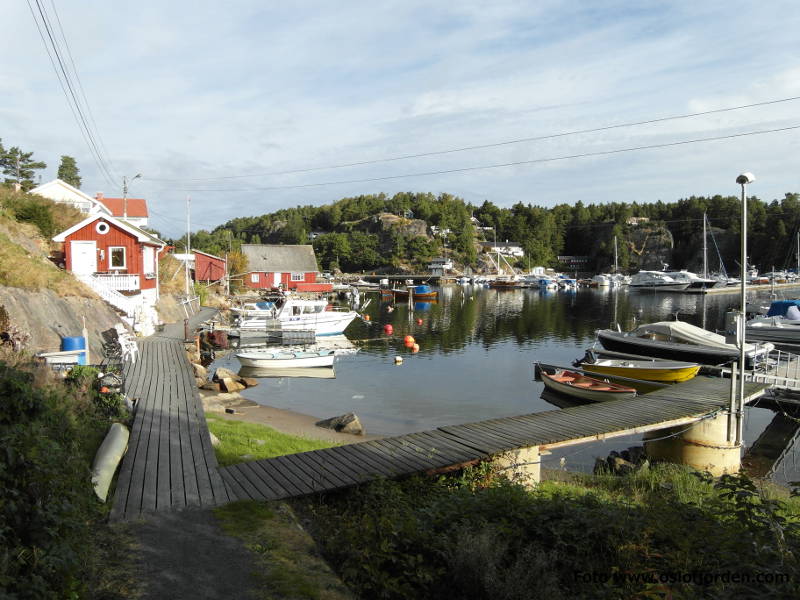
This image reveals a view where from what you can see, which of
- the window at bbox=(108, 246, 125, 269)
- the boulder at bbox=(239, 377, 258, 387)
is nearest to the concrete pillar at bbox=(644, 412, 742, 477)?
the boulder at bbox=(239, 377, 258, 387)

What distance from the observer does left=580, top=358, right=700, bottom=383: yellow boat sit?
23344mm

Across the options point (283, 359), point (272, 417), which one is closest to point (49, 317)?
point (272, 417)

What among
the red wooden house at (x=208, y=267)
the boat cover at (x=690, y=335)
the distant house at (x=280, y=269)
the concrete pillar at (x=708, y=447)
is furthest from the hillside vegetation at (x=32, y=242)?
the distant house at (x=280, y=269)

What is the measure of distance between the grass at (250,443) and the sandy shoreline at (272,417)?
139cm

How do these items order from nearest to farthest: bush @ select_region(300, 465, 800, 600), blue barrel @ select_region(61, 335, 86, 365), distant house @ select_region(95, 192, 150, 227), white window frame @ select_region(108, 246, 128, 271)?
1. bush @ select_region(300, 465, 800, 600)
2. blue barrel @ select_region(61, 335, 86, 365)
3. white window frame @ select_region(108, 246, 128, 271)
4. distant house @ select_region(95, 192, 150, 227)

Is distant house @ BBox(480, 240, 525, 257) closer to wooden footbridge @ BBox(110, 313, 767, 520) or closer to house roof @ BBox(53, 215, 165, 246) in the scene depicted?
house roof @ BBox(53, 215, 165, 246)

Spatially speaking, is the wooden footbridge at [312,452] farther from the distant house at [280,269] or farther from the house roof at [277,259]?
the house roof at [277,259]

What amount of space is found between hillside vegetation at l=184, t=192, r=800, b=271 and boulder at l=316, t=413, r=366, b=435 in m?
108

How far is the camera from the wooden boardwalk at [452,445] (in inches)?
368

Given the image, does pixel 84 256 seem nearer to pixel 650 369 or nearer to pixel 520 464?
pixel 520 464

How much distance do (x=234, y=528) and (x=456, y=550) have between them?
2.93 metres

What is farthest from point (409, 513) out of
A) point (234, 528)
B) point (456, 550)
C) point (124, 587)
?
point (124, 587)

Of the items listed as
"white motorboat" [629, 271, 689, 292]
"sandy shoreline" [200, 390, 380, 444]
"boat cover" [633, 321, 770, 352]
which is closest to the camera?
"sandy shoreline" [200, 390, 380, 444]

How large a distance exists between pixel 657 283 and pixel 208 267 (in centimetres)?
8314
